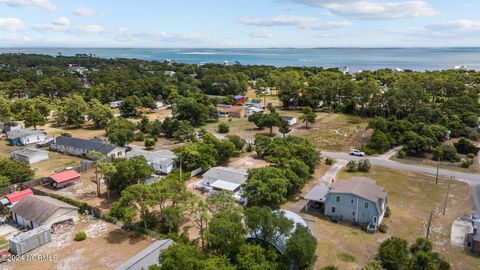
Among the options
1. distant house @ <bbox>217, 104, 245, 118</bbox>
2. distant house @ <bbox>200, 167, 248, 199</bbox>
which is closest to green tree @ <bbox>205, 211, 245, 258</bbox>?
distant house @ <bbox>200, 167, 248, 199</bbox>

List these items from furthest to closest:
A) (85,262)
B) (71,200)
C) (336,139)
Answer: (336,139), (71,200), (85,262)

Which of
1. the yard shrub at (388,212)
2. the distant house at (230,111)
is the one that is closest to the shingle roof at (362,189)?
Result: the yard shrub at (388,212)

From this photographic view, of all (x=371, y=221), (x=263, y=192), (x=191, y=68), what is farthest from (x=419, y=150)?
(x=191, y=68)

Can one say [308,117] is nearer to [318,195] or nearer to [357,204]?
[318,195]

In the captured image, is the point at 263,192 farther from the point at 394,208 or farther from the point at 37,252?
the point at 37,252

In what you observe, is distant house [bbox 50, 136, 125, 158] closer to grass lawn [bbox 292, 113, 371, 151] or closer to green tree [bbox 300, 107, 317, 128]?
grass lawn [bbox 292, 113, 371, 151]

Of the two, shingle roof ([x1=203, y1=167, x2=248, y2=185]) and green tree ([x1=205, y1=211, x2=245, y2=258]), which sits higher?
green tree ([x1=205, y1=211, x2=245, y2=258])

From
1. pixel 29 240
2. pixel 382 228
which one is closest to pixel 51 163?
pixel 29 240
